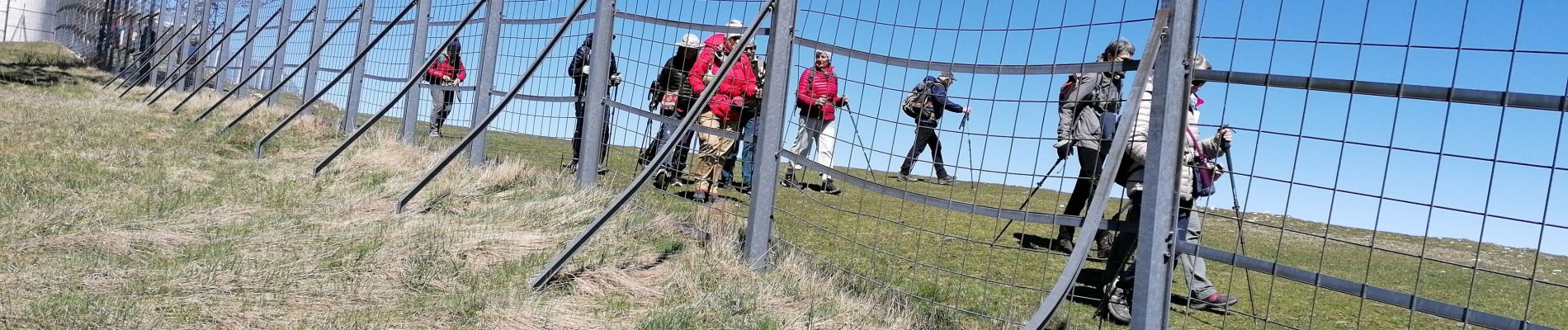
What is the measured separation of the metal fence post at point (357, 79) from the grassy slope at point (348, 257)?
3.58 meters

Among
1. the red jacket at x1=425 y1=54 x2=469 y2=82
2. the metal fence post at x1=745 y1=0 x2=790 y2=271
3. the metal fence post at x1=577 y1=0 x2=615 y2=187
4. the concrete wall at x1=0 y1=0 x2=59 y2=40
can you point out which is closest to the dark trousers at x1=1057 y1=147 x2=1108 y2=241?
the metal fence post at x1=745 y1=0 x2=790 y2=271

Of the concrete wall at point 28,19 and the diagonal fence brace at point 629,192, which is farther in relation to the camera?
the concrete wall at point 28,19

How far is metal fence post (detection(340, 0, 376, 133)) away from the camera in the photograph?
11.0 meters

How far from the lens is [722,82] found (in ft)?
25.0

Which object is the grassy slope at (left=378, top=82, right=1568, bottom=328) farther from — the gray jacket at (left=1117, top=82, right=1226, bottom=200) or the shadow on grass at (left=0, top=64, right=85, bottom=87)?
the shadow on grass at (left=0, top=64, right=85, bottom=87)

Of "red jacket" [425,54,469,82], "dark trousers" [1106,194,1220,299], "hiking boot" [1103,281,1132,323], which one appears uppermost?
"red jacket" [425,54,469,82]

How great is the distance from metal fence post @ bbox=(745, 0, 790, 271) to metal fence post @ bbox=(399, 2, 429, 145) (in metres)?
4.99

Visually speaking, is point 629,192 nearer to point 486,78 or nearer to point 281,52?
point 486,78

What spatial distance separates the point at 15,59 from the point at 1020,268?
20.8m

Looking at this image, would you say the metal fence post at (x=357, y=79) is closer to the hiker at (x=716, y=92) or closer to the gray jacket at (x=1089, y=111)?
the hiker at (x=716, y=92)

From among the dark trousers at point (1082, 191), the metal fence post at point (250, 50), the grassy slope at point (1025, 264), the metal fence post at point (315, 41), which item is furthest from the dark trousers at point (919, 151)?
the metal fence post at point (250, 50)

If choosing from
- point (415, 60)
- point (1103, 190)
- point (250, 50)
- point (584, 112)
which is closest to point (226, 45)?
point (250, 50)

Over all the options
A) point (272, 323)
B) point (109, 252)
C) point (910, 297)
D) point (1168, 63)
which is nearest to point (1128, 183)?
point (910, 297)

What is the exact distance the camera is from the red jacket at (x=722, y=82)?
7599 millimetres
